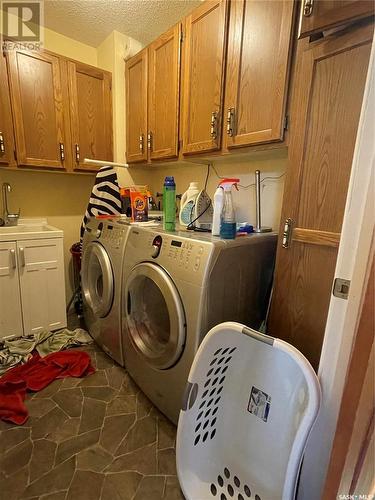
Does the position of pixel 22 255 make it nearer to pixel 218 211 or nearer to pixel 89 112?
pixel 89 112

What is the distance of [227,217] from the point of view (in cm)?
115

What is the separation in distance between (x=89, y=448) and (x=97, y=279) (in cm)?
107

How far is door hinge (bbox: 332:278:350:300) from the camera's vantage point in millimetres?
654

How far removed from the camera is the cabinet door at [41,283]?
1.88 m

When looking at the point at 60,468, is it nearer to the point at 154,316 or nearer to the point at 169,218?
the point at 154,316

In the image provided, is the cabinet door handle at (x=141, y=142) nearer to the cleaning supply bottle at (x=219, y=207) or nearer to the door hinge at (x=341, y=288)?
the cleaning supply bottle at (x=219, y=207)

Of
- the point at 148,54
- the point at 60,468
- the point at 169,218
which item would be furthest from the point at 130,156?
the point at 60,468

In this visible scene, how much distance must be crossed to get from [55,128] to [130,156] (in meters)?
0.62

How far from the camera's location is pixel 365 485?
1.58ft

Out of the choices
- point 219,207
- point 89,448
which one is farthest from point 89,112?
point 89,448

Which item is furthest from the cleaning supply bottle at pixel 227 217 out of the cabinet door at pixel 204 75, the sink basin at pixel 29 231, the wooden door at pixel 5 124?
the wooden door at pixel 5 124

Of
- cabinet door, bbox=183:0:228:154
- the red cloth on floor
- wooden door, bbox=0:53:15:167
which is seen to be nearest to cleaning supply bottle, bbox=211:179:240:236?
cabinet door, bbox=183:0:228:154

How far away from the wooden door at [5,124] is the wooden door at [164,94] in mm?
1026
